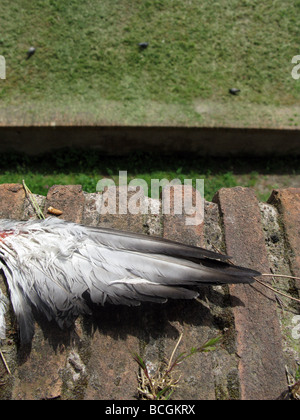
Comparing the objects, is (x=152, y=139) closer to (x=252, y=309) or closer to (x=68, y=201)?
(x=68, y=201)

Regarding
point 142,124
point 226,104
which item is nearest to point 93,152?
point 142,124

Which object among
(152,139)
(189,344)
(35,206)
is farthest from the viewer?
(152,139)

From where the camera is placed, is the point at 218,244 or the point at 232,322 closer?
the point at 232,322

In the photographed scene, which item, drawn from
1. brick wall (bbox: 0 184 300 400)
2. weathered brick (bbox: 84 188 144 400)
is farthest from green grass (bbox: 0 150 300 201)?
weathered brick (bbox: 84 188 144 400)

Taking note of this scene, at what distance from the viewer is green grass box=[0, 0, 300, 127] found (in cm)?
446

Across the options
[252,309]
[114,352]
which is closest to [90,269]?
[114,352]

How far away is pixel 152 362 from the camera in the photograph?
200 cm

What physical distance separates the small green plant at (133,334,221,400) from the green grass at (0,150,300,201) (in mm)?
2627

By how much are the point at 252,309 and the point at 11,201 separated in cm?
161

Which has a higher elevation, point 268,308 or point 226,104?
point 226,104

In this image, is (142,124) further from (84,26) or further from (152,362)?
(152,362)

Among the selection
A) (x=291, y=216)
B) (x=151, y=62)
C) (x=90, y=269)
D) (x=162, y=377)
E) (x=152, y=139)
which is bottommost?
(x=162, y=377)

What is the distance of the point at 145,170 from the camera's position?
14.9ft

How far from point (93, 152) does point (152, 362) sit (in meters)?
2.98
